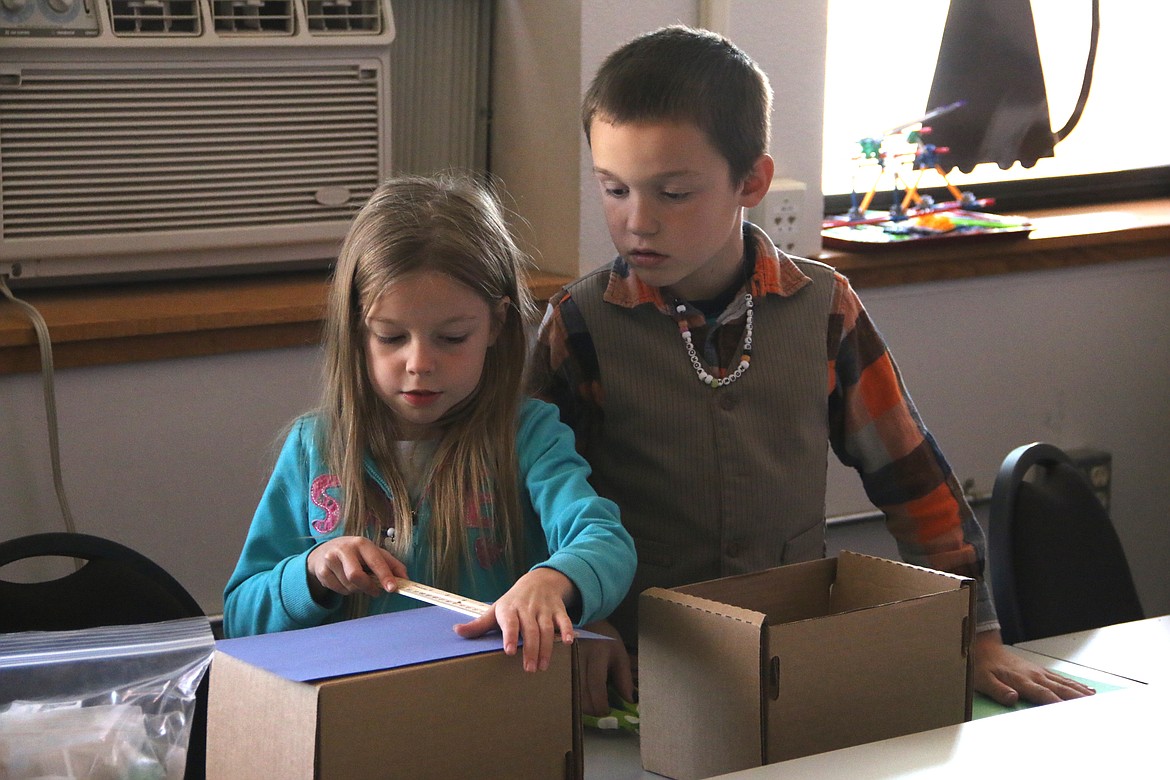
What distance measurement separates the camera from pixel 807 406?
1.46 meters

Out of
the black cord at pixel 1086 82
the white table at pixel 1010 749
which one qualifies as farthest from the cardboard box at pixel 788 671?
the black cord at pixel 1086 82

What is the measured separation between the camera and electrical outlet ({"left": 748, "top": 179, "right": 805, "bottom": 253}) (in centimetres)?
228

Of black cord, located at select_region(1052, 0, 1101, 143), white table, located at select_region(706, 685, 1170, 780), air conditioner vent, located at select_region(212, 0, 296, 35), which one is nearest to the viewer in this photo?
white table, located at select_region(706, 685, 1170, 780)

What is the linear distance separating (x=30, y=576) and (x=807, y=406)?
3.67ft

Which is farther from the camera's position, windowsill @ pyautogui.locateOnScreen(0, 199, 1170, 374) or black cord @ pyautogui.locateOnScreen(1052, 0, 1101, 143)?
black cord @ pyautogui.locateOnScreen(1052, 0, 1101, 143)

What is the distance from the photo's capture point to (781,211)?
2.30 m

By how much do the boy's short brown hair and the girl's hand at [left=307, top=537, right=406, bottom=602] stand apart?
0.52 m

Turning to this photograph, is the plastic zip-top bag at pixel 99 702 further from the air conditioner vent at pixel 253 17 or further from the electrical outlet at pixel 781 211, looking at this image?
the electrical outlet at pixel 781 211

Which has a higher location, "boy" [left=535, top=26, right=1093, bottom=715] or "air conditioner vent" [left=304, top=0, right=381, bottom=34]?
"air conditioner vent" [left=304, top=0, right=381, bottom=34]

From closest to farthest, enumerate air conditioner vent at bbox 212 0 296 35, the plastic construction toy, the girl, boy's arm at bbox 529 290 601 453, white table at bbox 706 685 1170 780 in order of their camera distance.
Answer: white table at bbox 706 685 1170 780, the girl, boy's arm at bbox 529 290 601 453, air conditioner vent at bbox 212 0 296 35, the plastic construction toy

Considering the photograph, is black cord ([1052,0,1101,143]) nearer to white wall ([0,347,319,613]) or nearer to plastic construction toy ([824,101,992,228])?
plastic construction toy ([824,101,992,228])

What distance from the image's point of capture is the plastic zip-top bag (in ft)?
2.81

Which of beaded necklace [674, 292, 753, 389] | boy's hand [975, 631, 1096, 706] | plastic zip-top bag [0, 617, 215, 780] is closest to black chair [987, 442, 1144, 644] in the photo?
boy's hand [975, 631, 1096, 706]

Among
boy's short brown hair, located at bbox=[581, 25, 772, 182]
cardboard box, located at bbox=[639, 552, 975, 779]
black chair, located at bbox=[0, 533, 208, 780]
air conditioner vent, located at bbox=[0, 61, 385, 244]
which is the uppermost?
boy's short brown hair, located at bbox=[581, 25, 772, 182]
